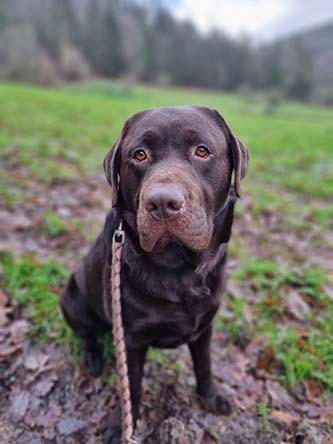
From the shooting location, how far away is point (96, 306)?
2.00 m

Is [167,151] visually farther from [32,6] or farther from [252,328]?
[32,6]

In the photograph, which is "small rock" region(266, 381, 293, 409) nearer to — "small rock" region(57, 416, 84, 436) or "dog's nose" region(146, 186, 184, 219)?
"small rock" region(57, 416, 84, 436)

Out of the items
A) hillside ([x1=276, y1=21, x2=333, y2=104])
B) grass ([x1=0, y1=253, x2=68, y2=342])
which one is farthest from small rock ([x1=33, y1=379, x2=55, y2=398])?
hillside ([x1=276, y1=21, x2=333, y2=104])

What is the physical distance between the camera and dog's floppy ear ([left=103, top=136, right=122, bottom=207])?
5.23 feet

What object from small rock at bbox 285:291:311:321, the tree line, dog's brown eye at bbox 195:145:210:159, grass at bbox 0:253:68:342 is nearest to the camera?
dog's brown eye at bbox 195:145:210:159

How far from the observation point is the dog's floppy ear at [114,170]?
159 centimetres

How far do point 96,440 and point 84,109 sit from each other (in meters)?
11.5

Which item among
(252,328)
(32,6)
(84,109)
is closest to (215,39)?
(32,6)

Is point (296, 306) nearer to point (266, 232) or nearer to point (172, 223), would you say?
point (266, 232)

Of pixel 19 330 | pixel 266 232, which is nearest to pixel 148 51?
pixel 266 232

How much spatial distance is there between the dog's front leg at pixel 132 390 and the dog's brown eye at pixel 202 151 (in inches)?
38.5

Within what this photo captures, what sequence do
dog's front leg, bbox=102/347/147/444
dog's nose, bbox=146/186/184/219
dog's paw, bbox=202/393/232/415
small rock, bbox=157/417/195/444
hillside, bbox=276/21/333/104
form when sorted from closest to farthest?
1. dog's nose, bbox=146/186/184/219
2. dog's front leg, bbox=102/347/147/444
3. small rock, bbox=157/417/195/444
4. dog's paw, bbox=202/393/232/415
5. hillside, bbox=276/21/333/104

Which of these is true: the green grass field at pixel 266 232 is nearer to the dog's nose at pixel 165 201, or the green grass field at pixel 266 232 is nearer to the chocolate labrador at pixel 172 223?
the chocolate labrador at pixel 172 223

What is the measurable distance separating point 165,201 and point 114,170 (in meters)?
0.49
